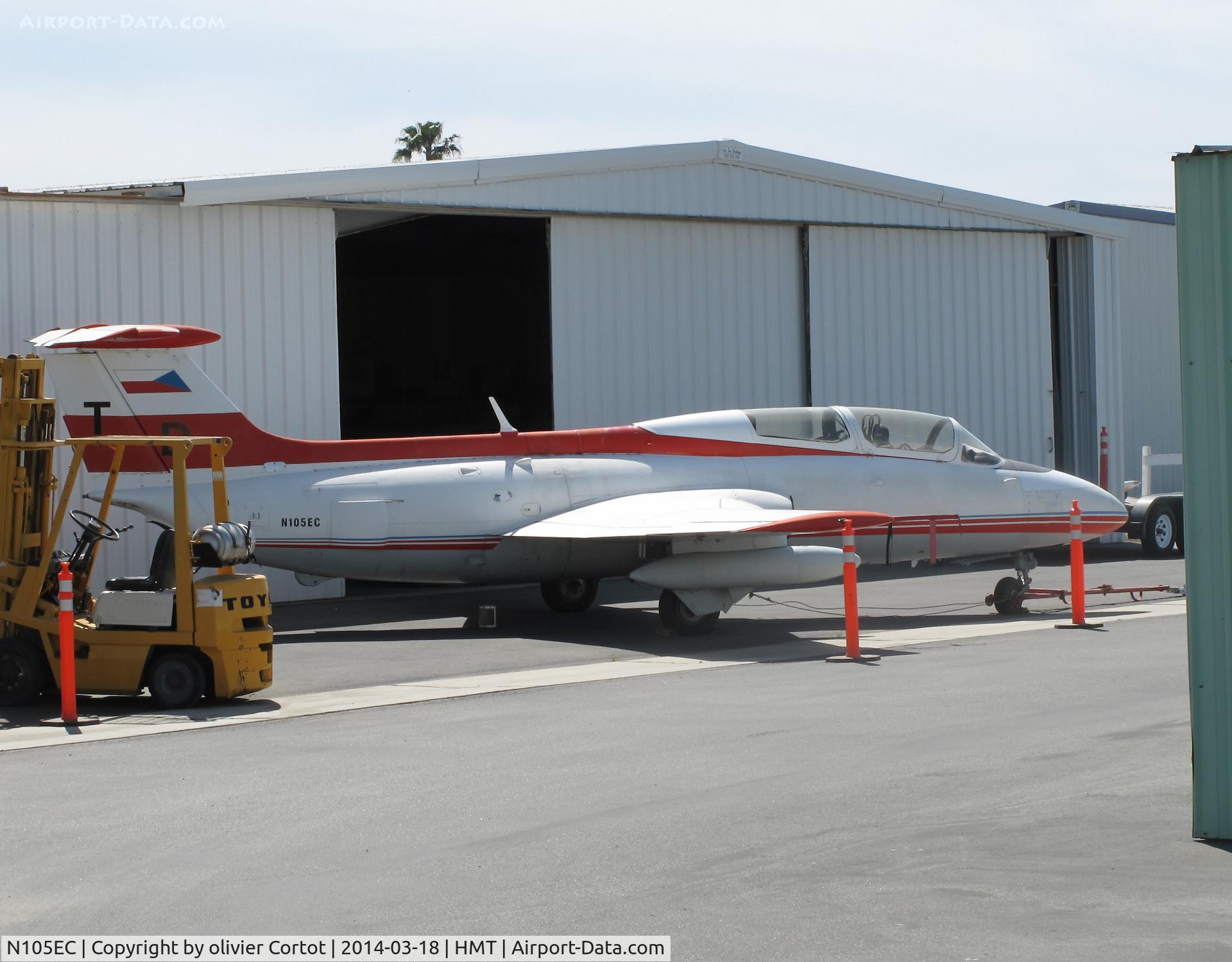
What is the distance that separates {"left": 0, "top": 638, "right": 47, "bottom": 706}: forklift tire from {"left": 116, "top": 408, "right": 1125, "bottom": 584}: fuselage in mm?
4335

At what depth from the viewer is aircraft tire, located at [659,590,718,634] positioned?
15.7m

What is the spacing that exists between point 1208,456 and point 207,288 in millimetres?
15909

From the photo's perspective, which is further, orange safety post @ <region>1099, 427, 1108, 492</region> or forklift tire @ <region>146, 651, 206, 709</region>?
orange safety post @ <region>1099, 427, 1108, 492</region>

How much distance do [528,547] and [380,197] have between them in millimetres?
6375

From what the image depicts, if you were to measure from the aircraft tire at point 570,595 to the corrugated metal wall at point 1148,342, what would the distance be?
61.7ft

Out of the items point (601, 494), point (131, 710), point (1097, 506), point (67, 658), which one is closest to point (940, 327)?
point (1097, 506)

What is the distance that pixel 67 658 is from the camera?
10.5 meters

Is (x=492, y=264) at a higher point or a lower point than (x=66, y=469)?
higher

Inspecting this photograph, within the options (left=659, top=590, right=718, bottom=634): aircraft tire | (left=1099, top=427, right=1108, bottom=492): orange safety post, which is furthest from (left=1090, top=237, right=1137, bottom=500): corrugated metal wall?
(left=659, top=590, right=718, bottom=634): aircraft tire

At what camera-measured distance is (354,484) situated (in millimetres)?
16719

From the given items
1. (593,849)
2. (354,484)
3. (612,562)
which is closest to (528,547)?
(612,562)

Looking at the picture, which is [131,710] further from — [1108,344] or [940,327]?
[1108,344]

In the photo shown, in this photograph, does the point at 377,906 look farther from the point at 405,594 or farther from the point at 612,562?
the point at 405,594

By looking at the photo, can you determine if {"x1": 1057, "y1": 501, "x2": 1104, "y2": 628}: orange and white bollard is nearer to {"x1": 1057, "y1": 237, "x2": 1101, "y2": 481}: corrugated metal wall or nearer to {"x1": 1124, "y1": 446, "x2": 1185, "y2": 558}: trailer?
{"x1": 1124, "y1": 446, "x2": 1185, "y2": 558}: trailer
